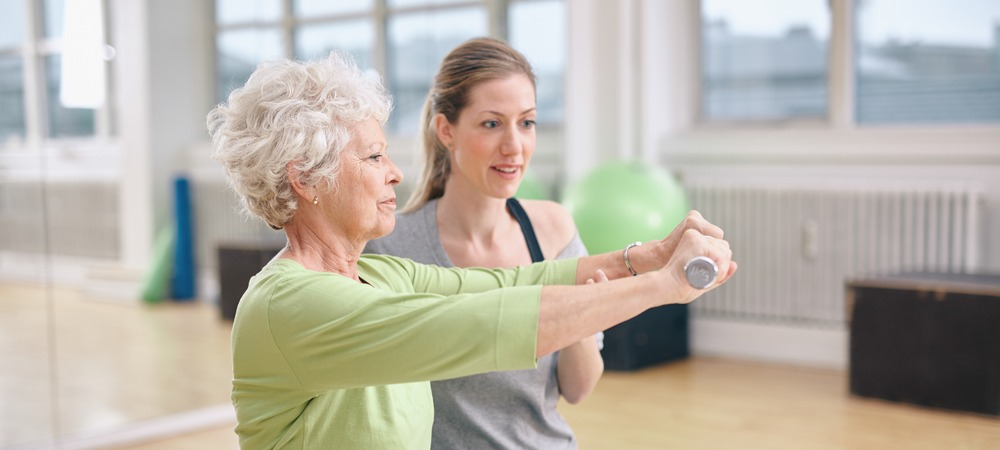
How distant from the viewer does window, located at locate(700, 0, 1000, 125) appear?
177 inches

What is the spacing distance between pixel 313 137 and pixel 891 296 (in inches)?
124

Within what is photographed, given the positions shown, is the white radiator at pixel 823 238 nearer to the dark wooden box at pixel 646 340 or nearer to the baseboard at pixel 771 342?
the baseboard at pixel 771 342

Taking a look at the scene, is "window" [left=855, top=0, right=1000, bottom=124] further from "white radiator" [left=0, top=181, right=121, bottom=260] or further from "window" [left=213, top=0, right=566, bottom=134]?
"white radiator" [left=0, top=181, right=121, bottom=260]

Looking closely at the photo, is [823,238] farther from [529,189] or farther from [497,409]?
[497,409]

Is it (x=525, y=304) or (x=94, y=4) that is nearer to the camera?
(x=525, y=304)

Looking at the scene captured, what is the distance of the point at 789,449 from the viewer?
11.1 feet

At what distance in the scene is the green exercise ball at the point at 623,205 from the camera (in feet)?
13.3

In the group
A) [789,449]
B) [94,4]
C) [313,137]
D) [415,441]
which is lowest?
[789,449]

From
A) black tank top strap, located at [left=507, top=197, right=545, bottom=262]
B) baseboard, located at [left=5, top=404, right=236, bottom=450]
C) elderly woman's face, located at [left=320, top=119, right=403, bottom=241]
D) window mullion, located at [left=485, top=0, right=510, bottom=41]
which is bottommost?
baseboard, located at [left=5, top=404, right=236, bottom=450]

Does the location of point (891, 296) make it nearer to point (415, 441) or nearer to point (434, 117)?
point (434, 117)

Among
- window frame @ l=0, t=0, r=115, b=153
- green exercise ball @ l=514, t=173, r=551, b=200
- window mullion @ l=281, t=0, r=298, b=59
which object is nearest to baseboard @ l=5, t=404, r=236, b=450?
window frame @ l=0, t=0, r=115, b=153

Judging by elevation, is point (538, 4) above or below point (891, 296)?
above

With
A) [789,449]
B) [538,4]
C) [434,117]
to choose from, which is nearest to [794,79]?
[538,4]

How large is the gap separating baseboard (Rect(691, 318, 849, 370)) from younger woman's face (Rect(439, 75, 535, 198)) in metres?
3.10
